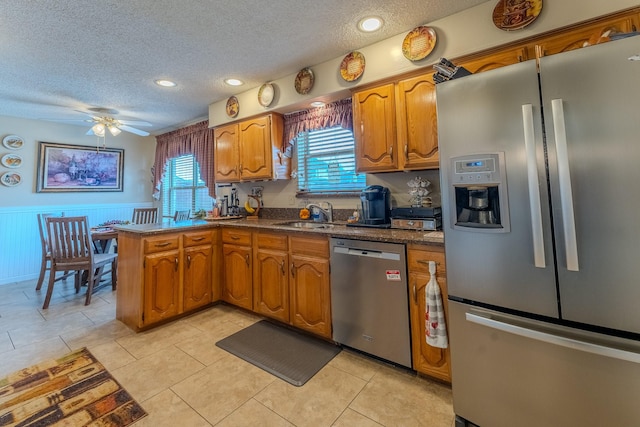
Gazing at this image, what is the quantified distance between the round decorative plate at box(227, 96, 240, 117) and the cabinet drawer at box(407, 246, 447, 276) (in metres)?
2.72

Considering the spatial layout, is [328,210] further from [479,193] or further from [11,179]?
[11,179]

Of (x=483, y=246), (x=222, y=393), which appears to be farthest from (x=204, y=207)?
(x=483, y=246)

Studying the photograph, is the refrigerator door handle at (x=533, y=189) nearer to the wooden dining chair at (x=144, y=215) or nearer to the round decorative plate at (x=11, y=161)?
the wooden dining chair at (x=144, y=215)

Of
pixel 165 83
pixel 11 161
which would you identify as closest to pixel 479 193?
pixel 165 83

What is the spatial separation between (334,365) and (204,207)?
3522 millimetres

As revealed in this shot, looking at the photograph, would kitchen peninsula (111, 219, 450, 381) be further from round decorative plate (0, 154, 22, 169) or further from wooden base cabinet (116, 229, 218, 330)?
round decorative plate (0, 154, 22, 169)

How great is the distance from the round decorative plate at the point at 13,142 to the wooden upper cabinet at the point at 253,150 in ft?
10.4

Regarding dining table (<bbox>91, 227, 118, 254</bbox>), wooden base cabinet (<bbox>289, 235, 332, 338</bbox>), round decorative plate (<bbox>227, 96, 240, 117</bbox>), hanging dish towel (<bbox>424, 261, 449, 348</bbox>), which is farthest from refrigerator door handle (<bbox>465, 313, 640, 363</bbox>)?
dining table (<bbox>91, 227, 118, 254</bbox>)

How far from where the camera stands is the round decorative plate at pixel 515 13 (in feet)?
5.40

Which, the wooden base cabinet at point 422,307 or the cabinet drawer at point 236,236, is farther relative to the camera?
the cabinet drawer at point 236,236

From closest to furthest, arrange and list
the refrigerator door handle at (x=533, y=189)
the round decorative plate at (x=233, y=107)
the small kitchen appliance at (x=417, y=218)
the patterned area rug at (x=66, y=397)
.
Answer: the refrigerator door handle at (x=533, y=189)
the patterned area rug at (x=66, y=397)
the small kitchen appliance at (x=417, y=218)
the round decorative plate at (x=233, y=107)

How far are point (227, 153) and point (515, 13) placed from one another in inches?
120

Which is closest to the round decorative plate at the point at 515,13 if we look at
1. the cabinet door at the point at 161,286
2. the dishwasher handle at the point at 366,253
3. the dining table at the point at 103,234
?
the dishwasher handle at the point at 366,253

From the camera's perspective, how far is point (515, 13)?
5.57 feet
